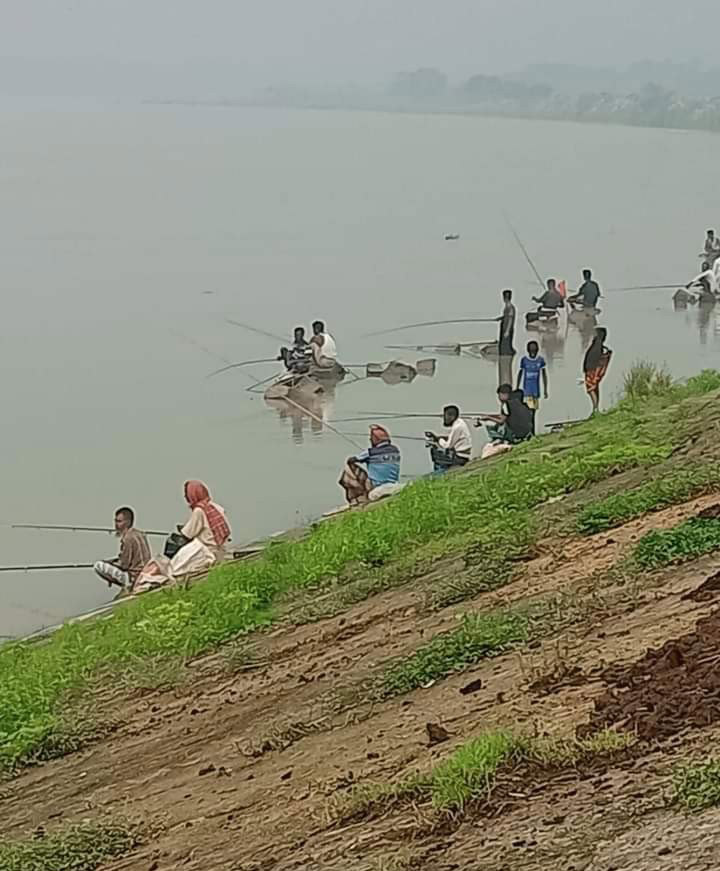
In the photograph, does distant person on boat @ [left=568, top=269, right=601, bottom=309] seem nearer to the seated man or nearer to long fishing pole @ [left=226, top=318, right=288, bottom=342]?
the seated man

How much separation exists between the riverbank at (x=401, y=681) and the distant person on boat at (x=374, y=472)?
232 cm

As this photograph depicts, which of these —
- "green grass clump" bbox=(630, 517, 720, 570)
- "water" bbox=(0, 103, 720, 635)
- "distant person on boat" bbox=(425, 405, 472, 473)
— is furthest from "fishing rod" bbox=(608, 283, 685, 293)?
"green grass clump" bbox=(630, 517, 720, 570)

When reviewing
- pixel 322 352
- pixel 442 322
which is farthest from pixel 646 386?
pixel 442 322

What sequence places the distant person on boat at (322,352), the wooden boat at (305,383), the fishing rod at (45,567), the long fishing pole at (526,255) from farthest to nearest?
the long fishing pole at (526,255) → the distant person on boat at (322,352) → the wooden boat at (305,383) → the fishing rod at (45,567)

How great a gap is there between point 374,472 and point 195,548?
2740 millimetres

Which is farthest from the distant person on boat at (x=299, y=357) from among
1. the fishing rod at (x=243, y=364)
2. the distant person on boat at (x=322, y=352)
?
the fishing rod at (x=243, y=364)

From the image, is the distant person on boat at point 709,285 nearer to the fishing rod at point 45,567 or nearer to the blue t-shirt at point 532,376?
the blue t-shirt at point 532,376

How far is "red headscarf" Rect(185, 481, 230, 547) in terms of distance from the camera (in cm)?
1262

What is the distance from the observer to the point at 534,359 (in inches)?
664

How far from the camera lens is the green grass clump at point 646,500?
9148mm

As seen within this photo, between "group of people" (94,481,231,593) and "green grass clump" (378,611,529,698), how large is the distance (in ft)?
15.8

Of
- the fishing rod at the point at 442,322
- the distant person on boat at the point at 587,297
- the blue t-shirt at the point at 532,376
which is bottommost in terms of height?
the blue t-shirt at the point at 532,376

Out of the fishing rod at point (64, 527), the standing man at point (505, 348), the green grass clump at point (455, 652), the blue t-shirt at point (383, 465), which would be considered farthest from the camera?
the standing man at point (505, 348)

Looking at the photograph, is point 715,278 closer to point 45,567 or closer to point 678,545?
point 45,567
